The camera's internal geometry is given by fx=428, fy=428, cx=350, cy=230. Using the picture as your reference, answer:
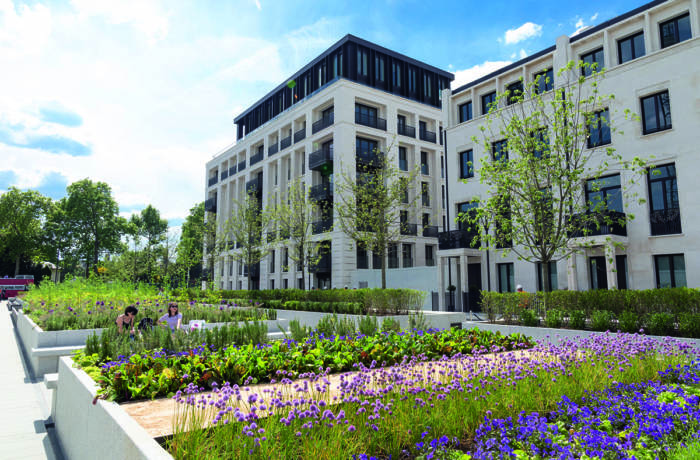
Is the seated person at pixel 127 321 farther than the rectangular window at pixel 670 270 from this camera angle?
No

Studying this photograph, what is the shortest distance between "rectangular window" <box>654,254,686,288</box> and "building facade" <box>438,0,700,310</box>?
0.12 feet

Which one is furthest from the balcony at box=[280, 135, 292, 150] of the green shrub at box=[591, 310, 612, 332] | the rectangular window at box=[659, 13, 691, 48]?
the green shrub at box=[591, 310, 612, 332]

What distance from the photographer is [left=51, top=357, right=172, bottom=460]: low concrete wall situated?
3165 mm

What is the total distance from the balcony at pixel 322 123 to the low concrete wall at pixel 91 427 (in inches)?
1194

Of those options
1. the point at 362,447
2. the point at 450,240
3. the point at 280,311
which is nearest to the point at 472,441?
the point at 362,447

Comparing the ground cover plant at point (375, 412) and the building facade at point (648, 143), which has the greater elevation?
the building facade at point (648, 143)

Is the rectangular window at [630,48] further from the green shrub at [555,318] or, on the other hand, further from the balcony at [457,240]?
the green shrub at [555,318]

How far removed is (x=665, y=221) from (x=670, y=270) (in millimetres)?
2169

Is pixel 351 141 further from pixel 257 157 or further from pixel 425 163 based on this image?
pixel 257 157

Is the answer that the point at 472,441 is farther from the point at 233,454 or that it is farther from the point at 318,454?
the point at 233,454

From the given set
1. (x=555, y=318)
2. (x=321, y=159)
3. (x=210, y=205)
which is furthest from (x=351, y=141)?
(x=210, y=205)

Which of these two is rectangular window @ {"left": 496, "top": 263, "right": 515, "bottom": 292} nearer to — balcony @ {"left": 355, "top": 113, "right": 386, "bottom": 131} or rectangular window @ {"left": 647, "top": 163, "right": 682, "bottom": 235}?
rectangular window @ {"left": 647, "top": 163, "right": 682, "bottom": 235}

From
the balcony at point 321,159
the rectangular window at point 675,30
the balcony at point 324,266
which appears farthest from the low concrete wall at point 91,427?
the balcony at point 321,159

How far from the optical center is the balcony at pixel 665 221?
18.7 metres
